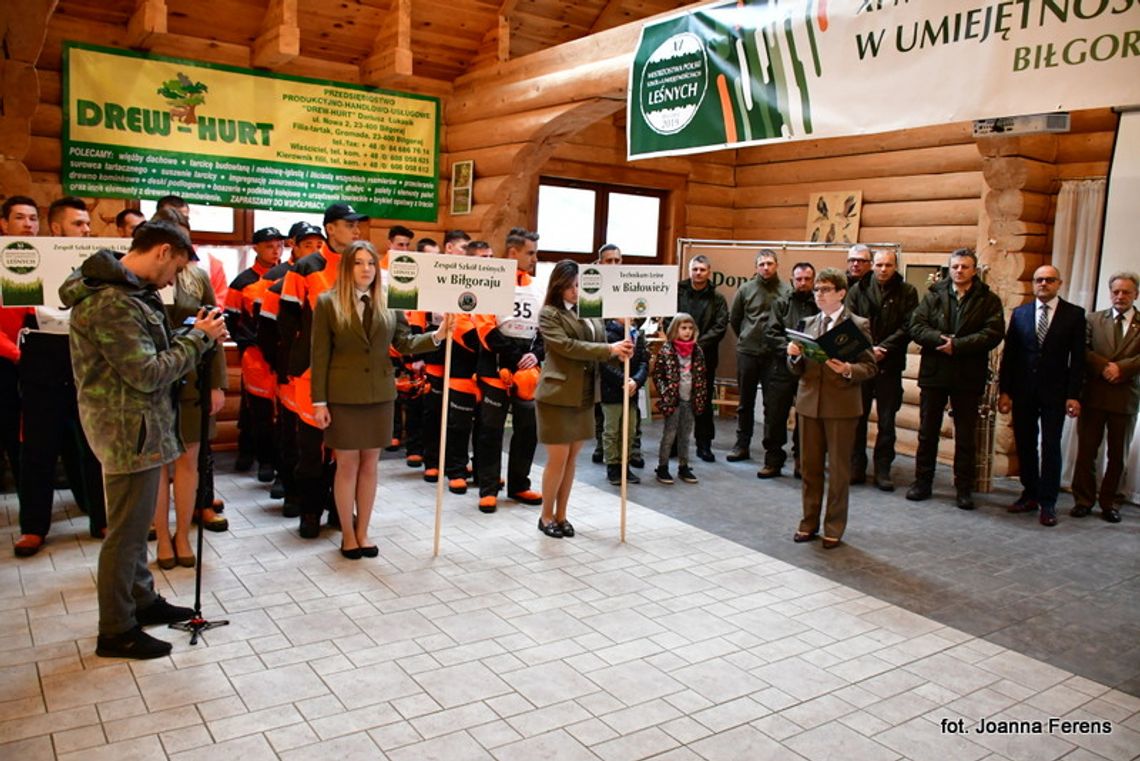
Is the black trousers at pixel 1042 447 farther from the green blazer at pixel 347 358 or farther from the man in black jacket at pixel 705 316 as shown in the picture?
the green blazer at pixel 347 358

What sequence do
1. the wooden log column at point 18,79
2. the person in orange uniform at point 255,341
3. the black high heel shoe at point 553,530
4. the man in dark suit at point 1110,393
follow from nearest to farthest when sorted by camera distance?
the black high heel shoe at point 553,530, the wooden log column at point 18,79, the person in orange uniform at point 255,341, the man in dark suit at point 1110,393

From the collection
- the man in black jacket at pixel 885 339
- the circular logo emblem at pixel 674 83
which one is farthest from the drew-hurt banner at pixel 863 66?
the man in black jacket at pixel 885 339

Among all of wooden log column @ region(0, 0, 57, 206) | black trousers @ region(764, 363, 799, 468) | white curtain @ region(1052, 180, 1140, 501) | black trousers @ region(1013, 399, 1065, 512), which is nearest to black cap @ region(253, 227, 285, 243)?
→ wooden log column @ region(0, 0, 57, 206)

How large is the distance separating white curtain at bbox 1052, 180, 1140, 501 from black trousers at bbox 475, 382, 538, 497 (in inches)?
168

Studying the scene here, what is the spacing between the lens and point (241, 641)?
11.5 feet

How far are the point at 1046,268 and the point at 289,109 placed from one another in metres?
5.79

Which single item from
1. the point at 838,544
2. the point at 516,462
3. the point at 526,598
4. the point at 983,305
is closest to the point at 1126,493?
the point at 983,305

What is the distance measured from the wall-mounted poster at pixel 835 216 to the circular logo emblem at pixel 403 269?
Answer: 5.97m

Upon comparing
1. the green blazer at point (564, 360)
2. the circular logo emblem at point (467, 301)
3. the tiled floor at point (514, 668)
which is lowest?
the tiled floor at point (514, 668)

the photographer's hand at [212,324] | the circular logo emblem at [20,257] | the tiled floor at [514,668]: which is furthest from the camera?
A: the circular logo emblem at [20,257]

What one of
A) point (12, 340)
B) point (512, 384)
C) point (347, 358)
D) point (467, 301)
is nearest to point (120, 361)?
point (347, 358)

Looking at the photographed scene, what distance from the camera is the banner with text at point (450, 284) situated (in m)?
4.39

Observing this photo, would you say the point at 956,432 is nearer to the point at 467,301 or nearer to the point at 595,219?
the point at 467,301

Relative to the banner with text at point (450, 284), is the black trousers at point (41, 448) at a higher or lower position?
lower
